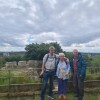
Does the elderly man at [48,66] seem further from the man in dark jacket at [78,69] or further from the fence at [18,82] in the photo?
the fence at [18,82]

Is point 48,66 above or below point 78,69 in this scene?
above

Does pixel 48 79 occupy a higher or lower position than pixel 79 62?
lower

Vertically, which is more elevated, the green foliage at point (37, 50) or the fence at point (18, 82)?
the green foliage at point (37, 50)

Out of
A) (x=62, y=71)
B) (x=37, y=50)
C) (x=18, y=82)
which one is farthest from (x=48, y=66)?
(x=37, y=50)

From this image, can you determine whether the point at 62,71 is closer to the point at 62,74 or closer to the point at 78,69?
the point at 62,74

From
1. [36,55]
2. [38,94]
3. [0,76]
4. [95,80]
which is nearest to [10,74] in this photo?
[0,76]

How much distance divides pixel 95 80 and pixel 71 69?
1.72 meters

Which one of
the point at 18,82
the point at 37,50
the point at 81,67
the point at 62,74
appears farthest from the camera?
the point at 37,50

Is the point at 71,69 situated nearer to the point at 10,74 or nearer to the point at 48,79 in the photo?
the point at 48,79

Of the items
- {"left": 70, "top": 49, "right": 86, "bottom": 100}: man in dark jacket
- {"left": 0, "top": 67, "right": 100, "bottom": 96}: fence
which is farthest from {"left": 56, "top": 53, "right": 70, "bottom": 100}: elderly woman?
{"left": 0, "top": 67, "right": 100, "bottom": 96}: fence

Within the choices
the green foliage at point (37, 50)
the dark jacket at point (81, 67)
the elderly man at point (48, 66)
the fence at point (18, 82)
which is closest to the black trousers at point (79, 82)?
the dark jacket at point (81, 67)

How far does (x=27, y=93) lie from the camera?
936 centimetres

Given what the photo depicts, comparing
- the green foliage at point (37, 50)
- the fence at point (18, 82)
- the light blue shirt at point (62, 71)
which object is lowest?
the fence at point (18, 82)

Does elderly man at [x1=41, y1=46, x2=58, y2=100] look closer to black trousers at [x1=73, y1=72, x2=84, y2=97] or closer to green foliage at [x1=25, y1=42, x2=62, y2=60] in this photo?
black trousers at [x1=73, y1=72, x2=84, y2=97]
